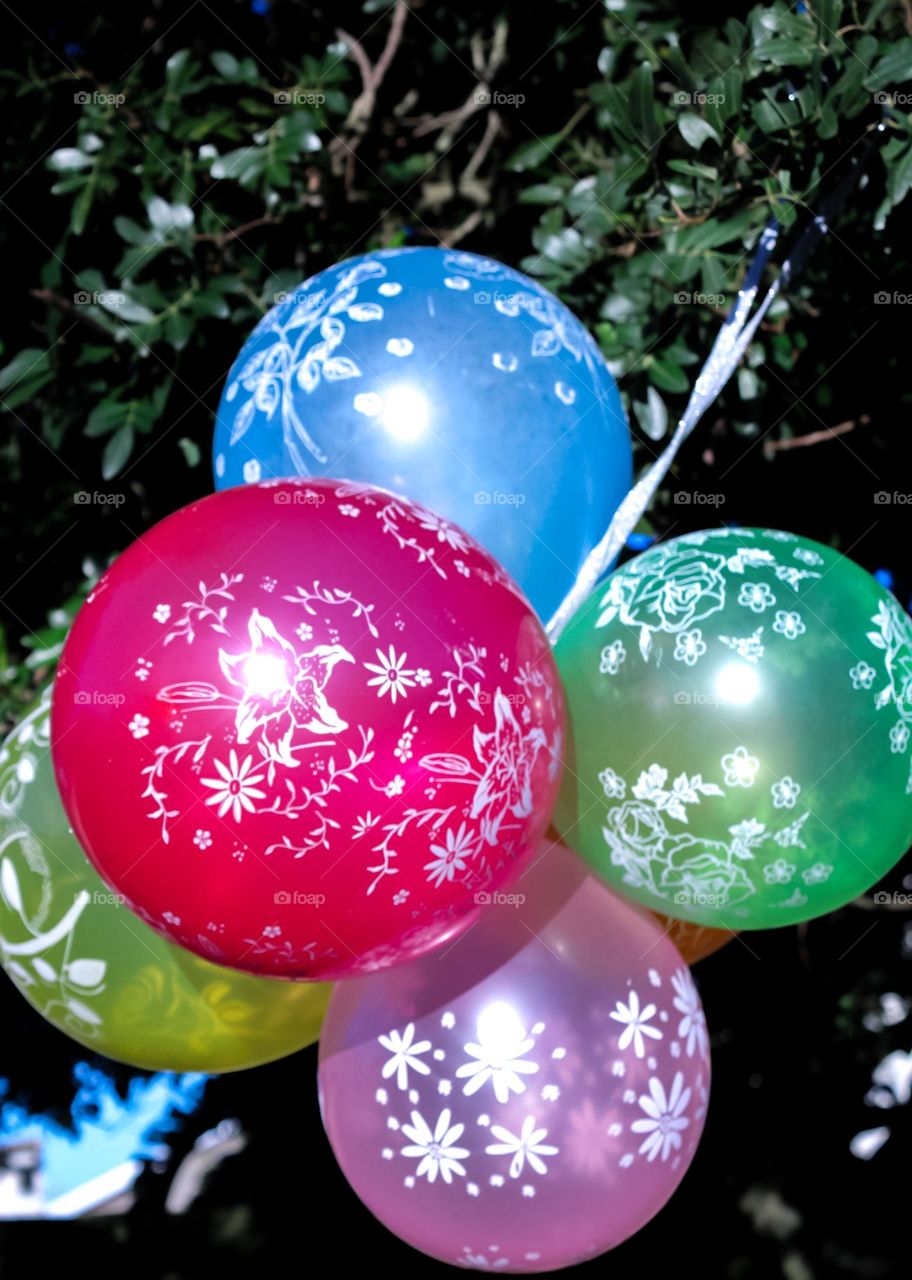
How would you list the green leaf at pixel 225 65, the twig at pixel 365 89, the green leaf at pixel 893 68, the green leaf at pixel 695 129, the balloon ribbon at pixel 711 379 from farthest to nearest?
the twig at pixel 365 89 → the green leaf at pixel 225 65 → the green leaf at pixel 695 129 → the green leaf at pixel 893 68 → the balloon ribbon at pixel 711 379

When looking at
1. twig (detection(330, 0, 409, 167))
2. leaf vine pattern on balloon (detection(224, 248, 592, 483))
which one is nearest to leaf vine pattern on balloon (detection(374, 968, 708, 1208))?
leaf vine pattern on balloon (detection(224, 248, 592, 483))

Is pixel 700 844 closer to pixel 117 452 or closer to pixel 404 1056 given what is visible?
pixel 404 1056

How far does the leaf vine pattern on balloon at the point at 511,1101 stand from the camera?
1.75 metres

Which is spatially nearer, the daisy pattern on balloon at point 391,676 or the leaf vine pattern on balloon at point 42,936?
the daisy pattern on balloon at point 391,676

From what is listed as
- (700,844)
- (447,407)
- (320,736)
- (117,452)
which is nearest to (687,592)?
(700,844)

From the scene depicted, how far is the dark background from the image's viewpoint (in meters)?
2.71

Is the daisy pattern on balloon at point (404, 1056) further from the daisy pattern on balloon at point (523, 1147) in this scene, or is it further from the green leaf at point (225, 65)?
the green leaf at point (225, 65)

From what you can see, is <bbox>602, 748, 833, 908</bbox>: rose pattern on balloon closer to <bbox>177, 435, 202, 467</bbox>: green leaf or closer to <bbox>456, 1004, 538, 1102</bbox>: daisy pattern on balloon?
<bbox>456, 1004, 538, 1102</bbox>: daisy pattern on balloon

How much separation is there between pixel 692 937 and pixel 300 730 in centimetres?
96

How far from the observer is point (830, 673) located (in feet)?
5.70

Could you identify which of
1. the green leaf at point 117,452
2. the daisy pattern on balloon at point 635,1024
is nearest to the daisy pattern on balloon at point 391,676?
the daisy pattern on balloon at point 635,1024

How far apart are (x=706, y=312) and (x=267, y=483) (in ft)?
4.42

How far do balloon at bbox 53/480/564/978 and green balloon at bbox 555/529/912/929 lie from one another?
0.16 meters

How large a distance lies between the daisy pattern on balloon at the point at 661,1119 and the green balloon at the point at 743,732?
245 millimetres
